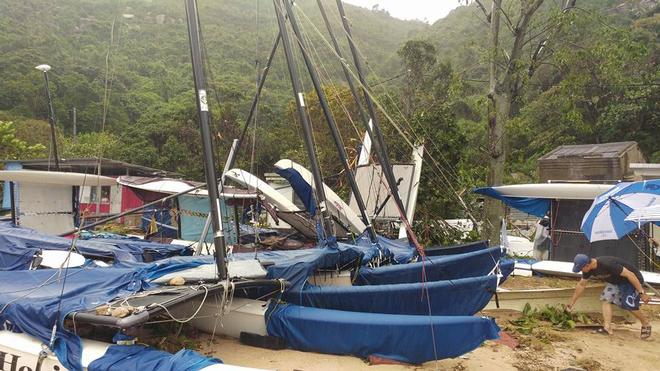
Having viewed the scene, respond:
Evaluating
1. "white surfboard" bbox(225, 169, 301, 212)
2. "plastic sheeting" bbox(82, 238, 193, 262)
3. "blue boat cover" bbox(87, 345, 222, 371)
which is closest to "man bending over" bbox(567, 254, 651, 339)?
"white surfboard" bbox(225, 169, 301, 212)

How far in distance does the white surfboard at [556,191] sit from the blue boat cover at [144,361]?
420 inches

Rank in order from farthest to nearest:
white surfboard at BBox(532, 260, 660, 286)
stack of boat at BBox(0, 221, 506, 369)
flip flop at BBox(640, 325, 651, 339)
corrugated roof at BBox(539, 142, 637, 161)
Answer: corrugated roof at BBox(539, 142, 637, 161)
white surfboard at BBox(532, 260, 660, 286)
flip flop at BBox(640, 325, 651, 339)
stack of boat at BBox(0, 221, 506, 369)

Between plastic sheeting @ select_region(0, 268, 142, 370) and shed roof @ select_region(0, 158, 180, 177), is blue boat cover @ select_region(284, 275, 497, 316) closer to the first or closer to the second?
plastic sheeting @ select_region(0, 268, 142, 370)

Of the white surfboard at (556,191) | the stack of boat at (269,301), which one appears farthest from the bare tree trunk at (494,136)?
the stack of boat at (269,301)

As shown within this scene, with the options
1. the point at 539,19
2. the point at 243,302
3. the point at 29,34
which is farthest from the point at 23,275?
the point at 29,34

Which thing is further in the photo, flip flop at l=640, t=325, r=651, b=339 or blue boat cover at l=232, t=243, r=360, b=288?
flip flop at l=640, t=325, r=651, b=339

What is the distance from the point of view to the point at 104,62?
145ft

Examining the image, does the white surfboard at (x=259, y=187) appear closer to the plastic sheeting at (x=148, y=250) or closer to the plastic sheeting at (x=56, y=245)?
the plastic sheeting at (x=148, y=250)

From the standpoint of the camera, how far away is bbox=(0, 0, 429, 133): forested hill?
42625 mm

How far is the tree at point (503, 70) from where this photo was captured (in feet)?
→ 46.5

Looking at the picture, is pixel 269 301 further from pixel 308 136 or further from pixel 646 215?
pixel 646 215

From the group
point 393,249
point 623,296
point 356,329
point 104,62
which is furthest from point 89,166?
point 623,296

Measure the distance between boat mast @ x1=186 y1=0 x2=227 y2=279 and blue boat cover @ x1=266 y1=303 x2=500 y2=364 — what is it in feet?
4.22

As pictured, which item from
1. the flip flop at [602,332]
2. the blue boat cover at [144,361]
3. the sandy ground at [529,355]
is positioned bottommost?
the flip flop at [602,332]
